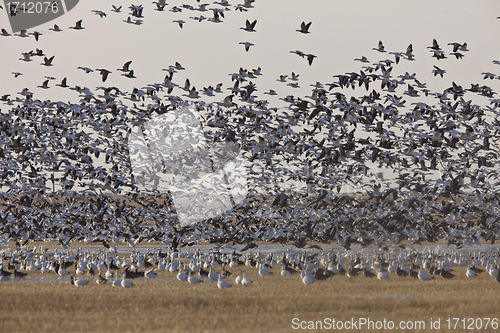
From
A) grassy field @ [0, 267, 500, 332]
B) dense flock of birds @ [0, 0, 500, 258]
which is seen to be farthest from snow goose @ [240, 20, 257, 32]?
grassy field @ [0, 267, 500, 332]

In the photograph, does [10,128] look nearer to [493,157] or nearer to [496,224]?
[493,157]

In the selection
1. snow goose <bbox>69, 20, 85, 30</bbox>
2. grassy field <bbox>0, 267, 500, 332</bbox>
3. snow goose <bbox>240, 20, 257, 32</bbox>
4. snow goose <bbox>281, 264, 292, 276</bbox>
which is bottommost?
snow goose <bbox>281, 264, 292, 276</bbox>

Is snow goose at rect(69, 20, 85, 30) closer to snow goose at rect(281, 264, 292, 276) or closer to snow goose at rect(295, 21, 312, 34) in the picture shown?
snow goose at rect(295, 21, 312, 34)

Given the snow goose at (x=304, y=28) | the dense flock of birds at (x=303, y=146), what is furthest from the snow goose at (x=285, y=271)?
the snow goose at (x=304, y=28)

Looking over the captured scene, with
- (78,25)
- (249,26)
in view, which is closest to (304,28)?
(249,26)

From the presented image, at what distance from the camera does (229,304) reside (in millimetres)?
17672

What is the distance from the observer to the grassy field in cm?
1447

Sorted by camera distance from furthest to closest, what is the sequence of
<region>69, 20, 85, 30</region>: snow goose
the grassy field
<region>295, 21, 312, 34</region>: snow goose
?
1. <region>69, 20, 85, 30</region>: snow goose
2. <region>295, 21, 312, 34</region>: snow goose
3. the grassy field

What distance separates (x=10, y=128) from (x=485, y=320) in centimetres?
2636

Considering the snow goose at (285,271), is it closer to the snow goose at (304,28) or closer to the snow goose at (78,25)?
the snow goose at (304,28)

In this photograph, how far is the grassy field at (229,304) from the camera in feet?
47.5

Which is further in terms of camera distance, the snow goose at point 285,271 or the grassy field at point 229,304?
the snow goose at point 285,271

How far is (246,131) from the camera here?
29.7 meters

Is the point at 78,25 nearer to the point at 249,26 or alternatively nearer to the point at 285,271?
the point at 249,26
